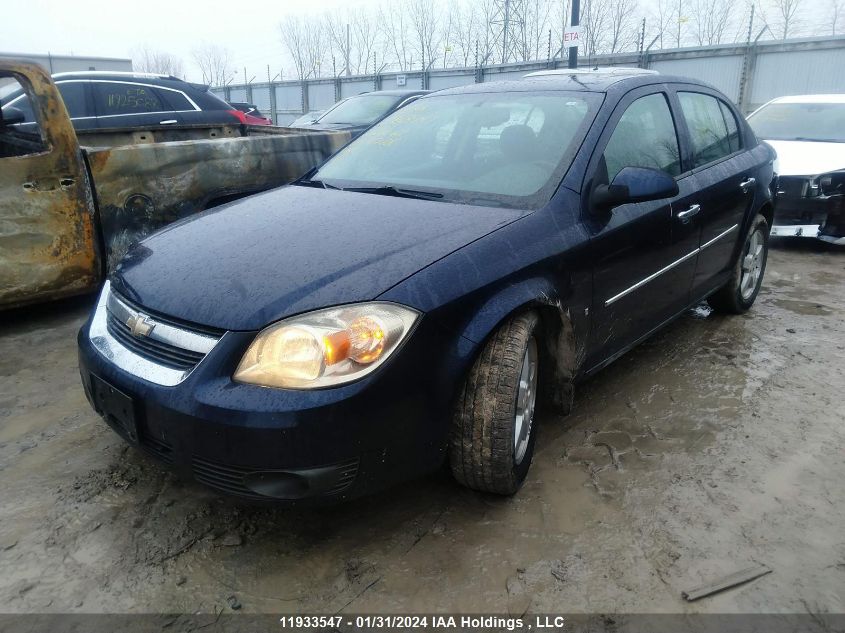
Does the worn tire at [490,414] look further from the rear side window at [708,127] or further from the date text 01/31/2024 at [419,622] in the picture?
the rear side window at [708,127]

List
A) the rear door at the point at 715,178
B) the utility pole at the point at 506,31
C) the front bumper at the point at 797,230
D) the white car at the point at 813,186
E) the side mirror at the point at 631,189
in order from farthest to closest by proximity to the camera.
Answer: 1. the utility pole at the point at 506,31
2. the front bumper at the point at 797,230
3. the white car at the point at 813,186
4. the rear door at the point at 715,178
5. the side mirror at the point at 631,189

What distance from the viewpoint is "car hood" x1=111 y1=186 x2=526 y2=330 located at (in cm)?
208

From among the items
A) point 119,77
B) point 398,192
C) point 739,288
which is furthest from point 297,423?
point 119,77

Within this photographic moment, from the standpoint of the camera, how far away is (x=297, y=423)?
1.93 m

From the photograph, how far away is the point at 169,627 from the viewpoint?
1.95 meters

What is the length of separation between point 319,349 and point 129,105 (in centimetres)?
737

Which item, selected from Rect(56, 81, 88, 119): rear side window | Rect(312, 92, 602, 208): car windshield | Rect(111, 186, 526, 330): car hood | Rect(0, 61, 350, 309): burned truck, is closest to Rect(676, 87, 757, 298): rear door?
Rect(312, 92, 602, 208): car windshield

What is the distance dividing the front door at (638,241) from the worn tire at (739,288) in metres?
0.95

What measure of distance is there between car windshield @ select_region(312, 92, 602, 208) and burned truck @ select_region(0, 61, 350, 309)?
1.56 metres

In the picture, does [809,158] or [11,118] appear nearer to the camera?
[11,118]

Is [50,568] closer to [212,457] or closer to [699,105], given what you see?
[212,457]

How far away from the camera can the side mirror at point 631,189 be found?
2705 mm

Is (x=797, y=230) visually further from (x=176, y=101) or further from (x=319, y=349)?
(x=176, y=101)

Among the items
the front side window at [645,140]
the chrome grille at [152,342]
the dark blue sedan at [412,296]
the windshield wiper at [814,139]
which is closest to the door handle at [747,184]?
the dark blue sedan at [412,296]
